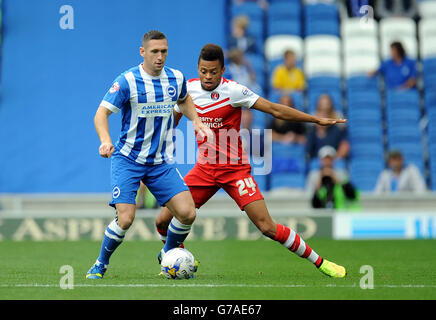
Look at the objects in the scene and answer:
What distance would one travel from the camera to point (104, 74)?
16609 mm

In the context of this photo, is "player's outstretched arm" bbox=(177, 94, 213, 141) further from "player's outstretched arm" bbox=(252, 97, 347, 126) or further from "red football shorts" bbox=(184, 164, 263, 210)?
"player's outstretched arm" bbox=(252, 97, 347, 126)

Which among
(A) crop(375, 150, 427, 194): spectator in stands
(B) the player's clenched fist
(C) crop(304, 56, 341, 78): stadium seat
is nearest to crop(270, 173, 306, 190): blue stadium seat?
(A) crop(375, 150, 427, 194): spectator in stands

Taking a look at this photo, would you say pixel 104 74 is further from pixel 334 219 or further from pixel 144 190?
pixel 334 219

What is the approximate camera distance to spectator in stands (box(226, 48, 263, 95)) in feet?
53.2

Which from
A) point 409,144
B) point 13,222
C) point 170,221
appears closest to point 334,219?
point 409,144

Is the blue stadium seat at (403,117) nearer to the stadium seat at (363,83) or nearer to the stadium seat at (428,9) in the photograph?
the stadium seat at (363,83)

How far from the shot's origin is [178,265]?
7.19m

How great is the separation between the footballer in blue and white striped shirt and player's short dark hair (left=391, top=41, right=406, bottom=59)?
1003 cm

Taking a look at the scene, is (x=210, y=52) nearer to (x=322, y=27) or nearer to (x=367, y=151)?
(x=367, y=151)

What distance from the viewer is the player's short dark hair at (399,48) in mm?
16484

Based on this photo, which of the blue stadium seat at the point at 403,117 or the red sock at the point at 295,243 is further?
the blue stadium seat at the point at 403,117

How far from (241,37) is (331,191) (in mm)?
4486

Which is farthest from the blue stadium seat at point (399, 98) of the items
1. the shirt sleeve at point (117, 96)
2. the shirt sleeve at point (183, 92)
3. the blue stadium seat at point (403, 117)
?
the shirt sleeve at point (117, 96)

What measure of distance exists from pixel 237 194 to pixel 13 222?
774 centimetres
